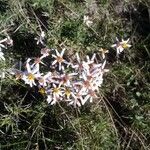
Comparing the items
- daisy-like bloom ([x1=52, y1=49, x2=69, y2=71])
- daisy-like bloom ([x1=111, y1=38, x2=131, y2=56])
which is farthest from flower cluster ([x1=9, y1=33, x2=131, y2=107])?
daisy-like bloom ([x1=111, y1=38, x2=131, y2=56])

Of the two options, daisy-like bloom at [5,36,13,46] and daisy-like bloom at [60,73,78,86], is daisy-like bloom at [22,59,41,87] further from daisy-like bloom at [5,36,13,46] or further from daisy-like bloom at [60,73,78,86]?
daisy-like bloom at [5,36,13,46]

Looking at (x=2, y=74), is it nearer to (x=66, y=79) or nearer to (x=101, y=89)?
(x=66, y=79)

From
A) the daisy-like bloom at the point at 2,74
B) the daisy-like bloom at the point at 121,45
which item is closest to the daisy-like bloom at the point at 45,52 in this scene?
the daisy-like bloom at the point at 2,74

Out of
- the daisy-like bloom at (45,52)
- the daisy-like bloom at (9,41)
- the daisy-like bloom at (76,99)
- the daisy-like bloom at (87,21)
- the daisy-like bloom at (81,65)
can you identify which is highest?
the daisy-like bloom at (87,21)

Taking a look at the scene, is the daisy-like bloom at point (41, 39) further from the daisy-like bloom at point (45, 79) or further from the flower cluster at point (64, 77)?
the daisy-like bloom at point (45, 79)

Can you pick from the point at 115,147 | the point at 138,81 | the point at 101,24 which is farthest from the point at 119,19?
the point at 115,147

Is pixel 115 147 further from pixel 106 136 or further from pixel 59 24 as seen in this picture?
pixel 59 24

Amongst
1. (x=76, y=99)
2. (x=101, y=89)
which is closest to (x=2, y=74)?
(x=76, y=99)
